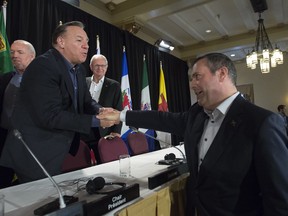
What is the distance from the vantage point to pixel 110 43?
5.05 metres

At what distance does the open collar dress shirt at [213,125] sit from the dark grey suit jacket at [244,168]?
0.11 feet

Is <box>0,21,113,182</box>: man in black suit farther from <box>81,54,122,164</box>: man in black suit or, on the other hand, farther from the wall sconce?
the wall sconce

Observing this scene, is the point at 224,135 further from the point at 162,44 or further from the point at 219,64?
the point at 162,44

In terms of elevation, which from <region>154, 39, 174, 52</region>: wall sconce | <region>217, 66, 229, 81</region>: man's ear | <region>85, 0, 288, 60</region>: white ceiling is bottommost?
<region>217, 66, 229, 81</region>: man's ear

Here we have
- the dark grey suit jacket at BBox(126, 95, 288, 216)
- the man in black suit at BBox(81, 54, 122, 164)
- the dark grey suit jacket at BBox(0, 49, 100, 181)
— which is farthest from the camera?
the man in black suit at BBox(81, 54, 122, 164)

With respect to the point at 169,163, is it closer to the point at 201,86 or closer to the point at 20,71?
the point at 201,86

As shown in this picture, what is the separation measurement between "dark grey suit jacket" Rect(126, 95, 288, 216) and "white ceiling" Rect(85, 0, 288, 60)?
4148 mm

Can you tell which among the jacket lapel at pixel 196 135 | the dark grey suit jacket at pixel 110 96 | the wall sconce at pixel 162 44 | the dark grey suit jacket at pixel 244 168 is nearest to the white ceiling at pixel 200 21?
the wall sconce at pixel 162 44

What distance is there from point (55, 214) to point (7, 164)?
3.01ft

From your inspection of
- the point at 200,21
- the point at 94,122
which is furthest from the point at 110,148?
the point at 200,21

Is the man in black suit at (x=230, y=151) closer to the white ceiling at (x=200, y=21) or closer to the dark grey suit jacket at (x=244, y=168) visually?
the dark grey suit jacket at (x=244, y=168)

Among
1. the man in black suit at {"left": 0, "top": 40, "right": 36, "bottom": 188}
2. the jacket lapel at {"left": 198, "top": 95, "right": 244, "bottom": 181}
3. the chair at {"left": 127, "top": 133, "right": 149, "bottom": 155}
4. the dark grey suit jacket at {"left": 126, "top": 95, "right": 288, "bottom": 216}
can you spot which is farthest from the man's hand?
the chair at {"left": 127, "top": 133, "right": 149, "bottom": 155}

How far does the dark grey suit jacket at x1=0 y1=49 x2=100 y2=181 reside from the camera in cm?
150

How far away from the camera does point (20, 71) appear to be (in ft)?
8.14
